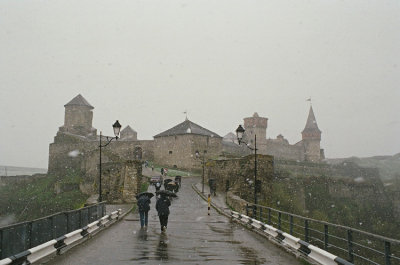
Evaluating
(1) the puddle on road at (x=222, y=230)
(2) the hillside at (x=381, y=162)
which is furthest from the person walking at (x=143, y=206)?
(2) the hillside at (x=381, y=162)

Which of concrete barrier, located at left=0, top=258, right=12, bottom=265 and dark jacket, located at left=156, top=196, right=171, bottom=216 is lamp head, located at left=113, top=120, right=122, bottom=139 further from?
concrete barrier, located at left=0, top=258, right=12, bottom=265

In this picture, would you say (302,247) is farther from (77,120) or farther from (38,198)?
(77,120)

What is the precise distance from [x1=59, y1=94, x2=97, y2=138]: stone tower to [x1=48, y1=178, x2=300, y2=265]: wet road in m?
66.6

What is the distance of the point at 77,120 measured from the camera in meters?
83.6

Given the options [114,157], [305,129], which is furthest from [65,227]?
[305,129]

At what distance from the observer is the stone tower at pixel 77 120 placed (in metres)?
82.9

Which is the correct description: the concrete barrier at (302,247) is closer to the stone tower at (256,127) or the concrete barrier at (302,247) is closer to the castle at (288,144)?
the castle at (288,144)

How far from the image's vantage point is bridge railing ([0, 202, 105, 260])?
8266mm

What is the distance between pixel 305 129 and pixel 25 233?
356ft

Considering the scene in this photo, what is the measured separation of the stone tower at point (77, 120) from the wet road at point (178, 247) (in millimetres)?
66634

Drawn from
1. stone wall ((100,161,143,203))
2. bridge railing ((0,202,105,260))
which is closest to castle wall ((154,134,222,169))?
stone wall ((100,161,143,203))

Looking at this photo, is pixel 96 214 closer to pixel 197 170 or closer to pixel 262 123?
pixel 197 170

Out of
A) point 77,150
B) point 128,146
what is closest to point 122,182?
point 128,146

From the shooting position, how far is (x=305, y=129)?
113 meters
